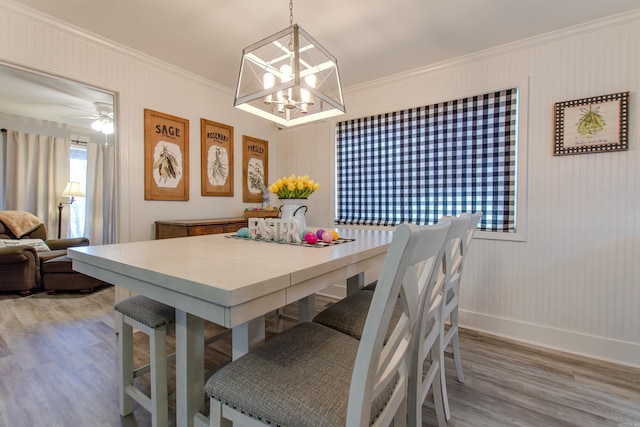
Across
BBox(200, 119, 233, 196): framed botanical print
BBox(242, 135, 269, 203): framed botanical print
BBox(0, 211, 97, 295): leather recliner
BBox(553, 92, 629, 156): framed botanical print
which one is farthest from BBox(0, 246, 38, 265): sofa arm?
A: BBox(553, 92, 629, 156): framed botanical print

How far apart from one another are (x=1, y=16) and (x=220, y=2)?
56.2 inches

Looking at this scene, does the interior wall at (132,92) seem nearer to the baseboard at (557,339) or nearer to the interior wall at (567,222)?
the interior wall at (567,222)

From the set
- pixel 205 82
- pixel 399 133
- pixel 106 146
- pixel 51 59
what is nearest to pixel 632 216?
pixel 399 133

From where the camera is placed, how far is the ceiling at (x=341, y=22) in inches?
75.2

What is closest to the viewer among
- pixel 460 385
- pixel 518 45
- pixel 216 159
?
pixel 460 385

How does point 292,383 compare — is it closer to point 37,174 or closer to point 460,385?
point 460,385

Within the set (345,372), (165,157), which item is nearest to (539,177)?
(345,372)

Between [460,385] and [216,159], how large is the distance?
9.73 feet

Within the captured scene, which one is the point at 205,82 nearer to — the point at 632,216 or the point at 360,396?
the point at 360,396

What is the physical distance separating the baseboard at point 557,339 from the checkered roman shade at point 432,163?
795mm

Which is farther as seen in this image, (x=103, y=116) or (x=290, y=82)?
(x=103, y=116)

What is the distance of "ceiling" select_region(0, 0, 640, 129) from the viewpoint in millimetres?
1911

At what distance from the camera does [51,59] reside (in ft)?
6.79

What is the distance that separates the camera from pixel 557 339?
221 cm
